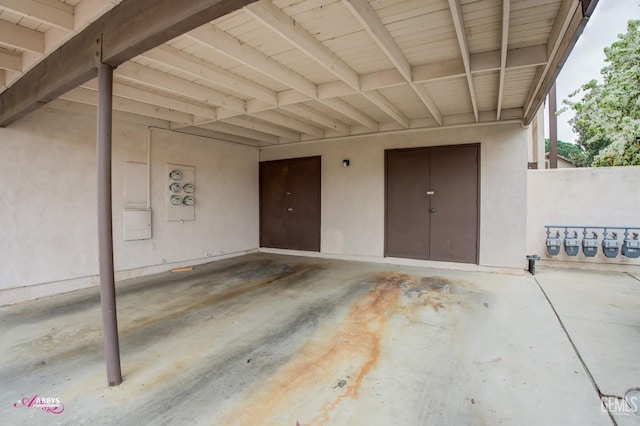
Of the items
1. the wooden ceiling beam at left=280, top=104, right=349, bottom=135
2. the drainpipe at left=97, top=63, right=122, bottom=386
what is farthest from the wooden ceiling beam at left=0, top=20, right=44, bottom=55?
the wooden ceiling beam at left=280, top=104, right=349, bottom=135

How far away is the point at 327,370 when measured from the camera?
2.28 metres

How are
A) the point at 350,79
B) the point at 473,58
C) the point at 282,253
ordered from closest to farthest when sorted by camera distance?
1. the point at 473,58
2. the point at 350,79
3. the point at 282,253

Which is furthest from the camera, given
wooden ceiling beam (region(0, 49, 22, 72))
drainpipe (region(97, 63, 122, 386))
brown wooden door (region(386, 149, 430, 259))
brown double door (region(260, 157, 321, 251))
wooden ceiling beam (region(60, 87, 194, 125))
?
brown double door (region(260, 157, 321, 251))

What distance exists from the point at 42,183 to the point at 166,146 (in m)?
2.03

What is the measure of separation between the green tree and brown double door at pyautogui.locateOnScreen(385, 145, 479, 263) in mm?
5120

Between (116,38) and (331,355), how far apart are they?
2924mm

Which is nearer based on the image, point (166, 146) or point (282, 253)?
point (166, 146)

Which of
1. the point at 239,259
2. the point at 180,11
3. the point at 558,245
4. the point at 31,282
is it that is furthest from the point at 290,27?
the point at 558,245

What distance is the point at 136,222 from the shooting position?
5.23m

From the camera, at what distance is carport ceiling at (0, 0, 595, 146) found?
2.46m

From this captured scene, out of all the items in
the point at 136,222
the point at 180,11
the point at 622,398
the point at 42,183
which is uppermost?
the point at 180,11

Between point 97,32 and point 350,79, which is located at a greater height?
point 350,79

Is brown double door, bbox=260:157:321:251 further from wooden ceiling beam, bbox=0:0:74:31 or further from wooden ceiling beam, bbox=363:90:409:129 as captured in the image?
wooden ceiling beam, bbox=0:0:74:31

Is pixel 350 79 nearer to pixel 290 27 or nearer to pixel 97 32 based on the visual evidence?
pixel 290 27
